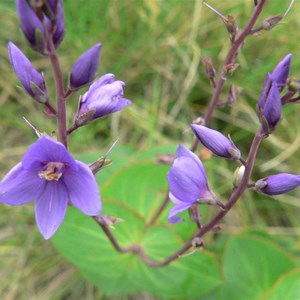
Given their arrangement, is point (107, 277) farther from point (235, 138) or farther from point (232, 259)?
point (235, 138)

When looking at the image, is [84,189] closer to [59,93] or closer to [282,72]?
[59,93]

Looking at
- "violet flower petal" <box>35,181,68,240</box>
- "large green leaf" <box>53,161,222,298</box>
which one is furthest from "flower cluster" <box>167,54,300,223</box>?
"large green leaf" <box>53,161,222,298</box>

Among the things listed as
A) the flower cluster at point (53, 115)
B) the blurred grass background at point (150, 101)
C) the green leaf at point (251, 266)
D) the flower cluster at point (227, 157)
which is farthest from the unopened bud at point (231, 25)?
the blurred grass background at point (150, 101)

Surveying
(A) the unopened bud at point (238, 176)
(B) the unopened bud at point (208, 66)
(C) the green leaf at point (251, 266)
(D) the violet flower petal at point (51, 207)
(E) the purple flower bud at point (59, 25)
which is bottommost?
(C) the green leaf at point (251, 266)

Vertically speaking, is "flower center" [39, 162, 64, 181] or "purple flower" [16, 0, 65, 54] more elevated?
"purple flower" [16, 0, 65, 54]

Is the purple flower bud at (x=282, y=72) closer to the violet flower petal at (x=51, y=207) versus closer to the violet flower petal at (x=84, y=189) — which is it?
the violet flower petal at (x=84, y=189)

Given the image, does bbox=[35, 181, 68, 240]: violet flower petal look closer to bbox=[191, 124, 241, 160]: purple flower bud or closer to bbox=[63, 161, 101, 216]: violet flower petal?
bbox=[63, 161, 101, 216]: violet flower petal

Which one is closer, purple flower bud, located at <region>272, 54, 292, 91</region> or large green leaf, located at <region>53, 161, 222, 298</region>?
purple flower bud, located at <region>272, 54, 292, 91</region>
